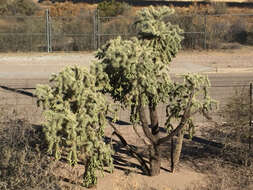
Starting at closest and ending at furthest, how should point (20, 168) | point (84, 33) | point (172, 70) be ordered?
point (20, 168)
point (172, 70)
point (84, 33)

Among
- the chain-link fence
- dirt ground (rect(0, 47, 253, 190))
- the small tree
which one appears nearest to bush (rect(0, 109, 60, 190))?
dirt ground (rect(0, 47, 253, 190))

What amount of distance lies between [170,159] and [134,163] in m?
0.89

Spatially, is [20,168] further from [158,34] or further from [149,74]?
[158,34]

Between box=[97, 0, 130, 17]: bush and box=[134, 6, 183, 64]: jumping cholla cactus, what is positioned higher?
box=[97, 0, 130, 17]: bush

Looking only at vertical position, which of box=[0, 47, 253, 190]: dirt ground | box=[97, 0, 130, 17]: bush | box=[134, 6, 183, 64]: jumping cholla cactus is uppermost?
box=[97, 0, 130, 17]: bush

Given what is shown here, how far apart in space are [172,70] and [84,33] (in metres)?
9.78

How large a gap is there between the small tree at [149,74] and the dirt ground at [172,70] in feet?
1.69

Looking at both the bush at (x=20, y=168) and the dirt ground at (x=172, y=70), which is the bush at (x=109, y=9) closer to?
the dirt ground at (x=172, y=70)

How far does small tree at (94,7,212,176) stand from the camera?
29.4 feet

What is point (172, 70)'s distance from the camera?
24.5 m

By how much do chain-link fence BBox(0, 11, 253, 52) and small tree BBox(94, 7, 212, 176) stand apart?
20129mm

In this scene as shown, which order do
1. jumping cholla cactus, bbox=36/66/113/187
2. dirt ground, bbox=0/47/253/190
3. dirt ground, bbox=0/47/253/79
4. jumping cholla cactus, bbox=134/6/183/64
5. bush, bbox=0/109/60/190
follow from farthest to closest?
dirt ground, bbox=0/47/253/79 → dirt ground, bbox=0/47/253/190 → jumping cholla cactus, bbox=134/6/183/64 → bush, bbox=0/109/60/190 → jumping cholla cactus, bbox=36/66/113/187

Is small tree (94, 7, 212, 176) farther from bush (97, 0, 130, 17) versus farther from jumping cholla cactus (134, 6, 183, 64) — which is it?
bush (97, 0, 130, 17)

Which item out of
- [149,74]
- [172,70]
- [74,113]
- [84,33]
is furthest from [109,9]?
[74,113]
